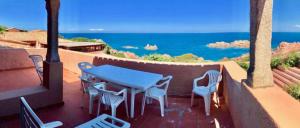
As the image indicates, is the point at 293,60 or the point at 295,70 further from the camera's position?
the point at 293,60

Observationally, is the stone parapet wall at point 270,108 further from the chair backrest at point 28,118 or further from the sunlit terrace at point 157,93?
the chair backrest at point 28,118

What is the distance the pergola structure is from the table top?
644mm

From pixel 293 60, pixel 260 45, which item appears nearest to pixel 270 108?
pixel 260 45

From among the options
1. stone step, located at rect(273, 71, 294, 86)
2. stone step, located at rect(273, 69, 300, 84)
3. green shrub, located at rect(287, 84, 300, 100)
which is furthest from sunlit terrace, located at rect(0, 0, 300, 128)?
stone step, located at rect(273, 69, 300, 84)

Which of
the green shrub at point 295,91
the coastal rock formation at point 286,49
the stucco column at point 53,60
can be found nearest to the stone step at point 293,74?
the green shrub at point 295,91

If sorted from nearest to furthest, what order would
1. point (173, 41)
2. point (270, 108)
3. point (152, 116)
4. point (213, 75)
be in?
point (270, 108), point (152, 116), point (213, 75), point (173, 41)

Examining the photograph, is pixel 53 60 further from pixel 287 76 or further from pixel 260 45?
pixel 287 76

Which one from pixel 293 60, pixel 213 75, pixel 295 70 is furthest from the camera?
pixel 293 60

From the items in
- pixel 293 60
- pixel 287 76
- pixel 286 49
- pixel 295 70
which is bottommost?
pixel 287 76

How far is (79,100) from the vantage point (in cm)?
456

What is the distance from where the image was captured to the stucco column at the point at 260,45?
228 cm

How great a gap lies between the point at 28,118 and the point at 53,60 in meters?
2.46

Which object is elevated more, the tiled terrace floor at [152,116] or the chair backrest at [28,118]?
the chair backrest at [28,118]

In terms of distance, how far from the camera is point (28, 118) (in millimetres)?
1859
